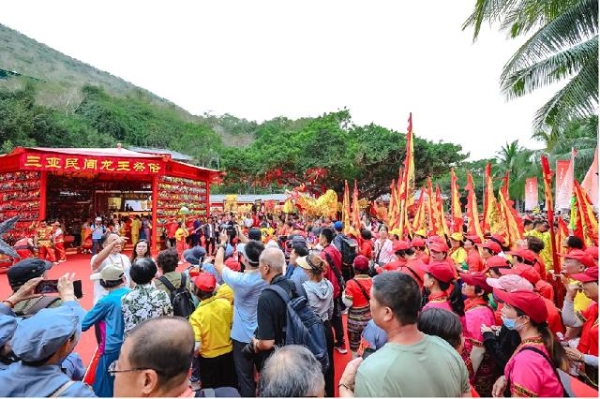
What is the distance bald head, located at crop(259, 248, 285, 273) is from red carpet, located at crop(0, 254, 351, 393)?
1972mm

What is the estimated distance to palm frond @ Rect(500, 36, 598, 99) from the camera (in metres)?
7.65

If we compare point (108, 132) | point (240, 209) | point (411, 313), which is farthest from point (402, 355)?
point (108, 132)

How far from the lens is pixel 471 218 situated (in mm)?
7574

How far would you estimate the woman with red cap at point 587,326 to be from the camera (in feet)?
8.15

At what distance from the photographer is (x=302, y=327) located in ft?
8.71

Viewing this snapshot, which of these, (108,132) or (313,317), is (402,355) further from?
(108,132)

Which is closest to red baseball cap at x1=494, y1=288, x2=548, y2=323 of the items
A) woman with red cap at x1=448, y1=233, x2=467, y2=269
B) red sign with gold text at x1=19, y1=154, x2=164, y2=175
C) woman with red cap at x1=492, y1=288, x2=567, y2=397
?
woman with red cap at x1=492, y1=288, x2=567, y2=397

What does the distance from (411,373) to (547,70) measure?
9.04 meters

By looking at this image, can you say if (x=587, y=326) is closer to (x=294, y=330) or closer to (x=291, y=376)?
(x=294, y=330)

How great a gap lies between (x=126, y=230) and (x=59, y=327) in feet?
50.7

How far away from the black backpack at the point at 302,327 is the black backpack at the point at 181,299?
1120 mm

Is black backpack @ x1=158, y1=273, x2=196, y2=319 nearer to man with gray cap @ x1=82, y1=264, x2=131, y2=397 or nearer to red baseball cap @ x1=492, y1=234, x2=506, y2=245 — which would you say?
man with gray cap @ x1=82, y1=264, x2=131, y2=397

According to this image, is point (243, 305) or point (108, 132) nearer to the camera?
point (243, 305)

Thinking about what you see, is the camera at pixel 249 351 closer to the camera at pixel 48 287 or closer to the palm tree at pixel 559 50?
the camera at pixel 48 287
